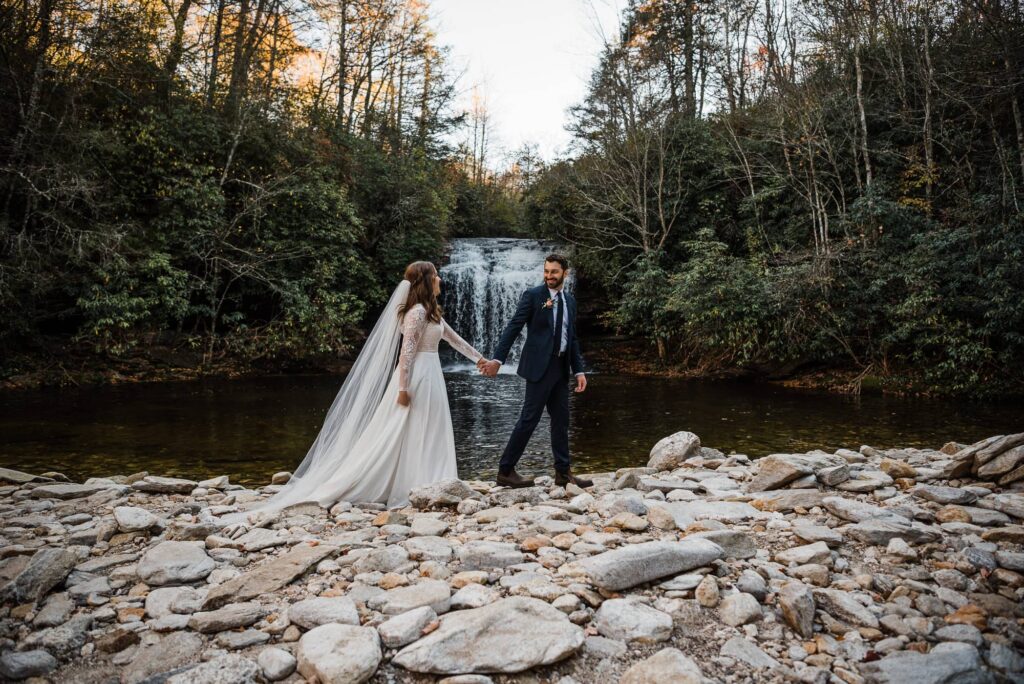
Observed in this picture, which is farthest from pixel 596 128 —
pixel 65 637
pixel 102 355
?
pixel 65 637

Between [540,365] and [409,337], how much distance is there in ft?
3.90

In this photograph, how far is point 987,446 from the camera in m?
4.77

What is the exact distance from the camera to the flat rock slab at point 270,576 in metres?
2.82

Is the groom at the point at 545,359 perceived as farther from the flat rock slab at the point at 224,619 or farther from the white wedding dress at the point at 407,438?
the flat rock slab at the point at 224,619

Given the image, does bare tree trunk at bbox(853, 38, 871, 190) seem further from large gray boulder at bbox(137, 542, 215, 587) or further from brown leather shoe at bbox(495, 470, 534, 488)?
large gray boulder at bbox(137, 542, 215, 587)

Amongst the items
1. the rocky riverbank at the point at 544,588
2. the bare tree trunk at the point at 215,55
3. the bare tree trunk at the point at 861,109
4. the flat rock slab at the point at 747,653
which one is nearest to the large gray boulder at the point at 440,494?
the rocky riverbank at the point at 544,588

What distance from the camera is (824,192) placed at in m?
15.5

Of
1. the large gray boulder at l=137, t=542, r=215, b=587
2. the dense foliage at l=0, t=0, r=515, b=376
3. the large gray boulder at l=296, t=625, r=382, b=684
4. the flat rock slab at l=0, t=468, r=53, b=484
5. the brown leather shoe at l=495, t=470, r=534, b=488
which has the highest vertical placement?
the dense foliage at l=0, t=0, r=515, b=376

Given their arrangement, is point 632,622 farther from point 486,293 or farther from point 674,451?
point 486,293

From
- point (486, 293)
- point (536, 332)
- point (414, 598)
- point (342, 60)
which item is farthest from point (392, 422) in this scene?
point (342, 60)

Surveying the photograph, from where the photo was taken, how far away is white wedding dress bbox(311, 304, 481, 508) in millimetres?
4891

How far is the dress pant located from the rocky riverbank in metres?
0.51

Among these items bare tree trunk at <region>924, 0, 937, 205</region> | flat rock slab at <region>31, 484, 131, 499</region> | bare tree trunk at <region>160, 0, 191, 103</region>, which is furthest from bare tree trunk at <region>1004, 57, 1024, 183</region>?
bare tree trunk at <region>160, 0, 191, 103</region>

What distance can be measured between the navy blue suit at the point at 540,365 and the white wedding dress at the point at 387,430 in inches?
25.2
